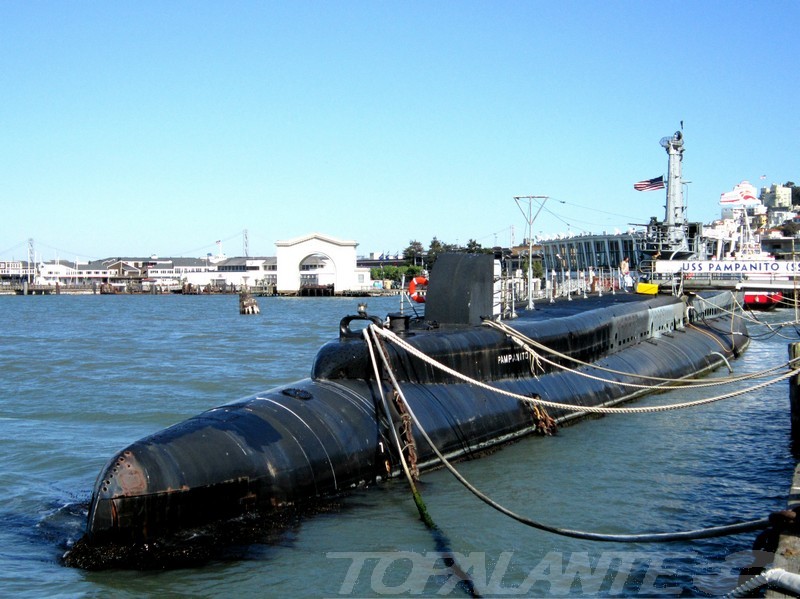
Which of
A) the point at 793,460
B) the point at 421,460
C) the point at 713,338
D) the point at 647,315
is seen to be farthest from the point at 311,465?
the point at 713,338

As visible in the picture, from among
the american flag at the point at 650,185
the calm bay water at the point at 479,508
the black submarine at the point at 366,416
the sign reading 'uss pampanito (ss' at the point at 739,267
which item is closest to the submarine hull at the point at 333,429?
the black submarine at the point at 366,416

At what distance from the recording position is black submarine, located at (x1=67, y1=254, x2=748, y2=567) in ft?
29.7

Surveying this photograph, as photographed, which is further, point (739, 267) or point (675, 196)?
point (675, 196)

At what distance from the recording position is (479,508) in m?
11.1

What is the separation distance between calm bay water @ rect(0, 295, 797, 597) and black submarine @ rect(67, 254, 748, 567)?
453 millimetres

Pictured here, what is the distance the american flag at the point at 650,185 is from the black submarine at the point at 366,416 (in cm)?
2640

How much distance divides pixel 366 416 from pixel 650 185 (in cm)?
3777

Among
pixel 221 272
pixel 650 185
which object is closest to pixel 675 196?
pixel 650 185

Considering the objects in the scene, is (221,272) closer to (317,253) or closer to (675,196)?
(317,253)

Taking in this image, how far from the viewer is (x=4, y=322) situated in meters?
57.2

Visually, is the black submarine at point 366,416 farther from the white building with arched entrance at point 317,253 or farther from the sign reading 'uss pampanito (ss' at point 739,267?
the white building with arched entrance at point 317,253

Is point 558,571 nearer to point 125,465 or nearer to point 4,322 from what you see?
point 125,465

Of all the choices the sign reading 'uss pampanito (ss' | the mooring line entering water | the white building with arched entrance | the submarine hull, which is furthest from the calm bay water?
the white building with arched entrance

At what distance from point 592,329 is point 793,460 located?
230 inches
